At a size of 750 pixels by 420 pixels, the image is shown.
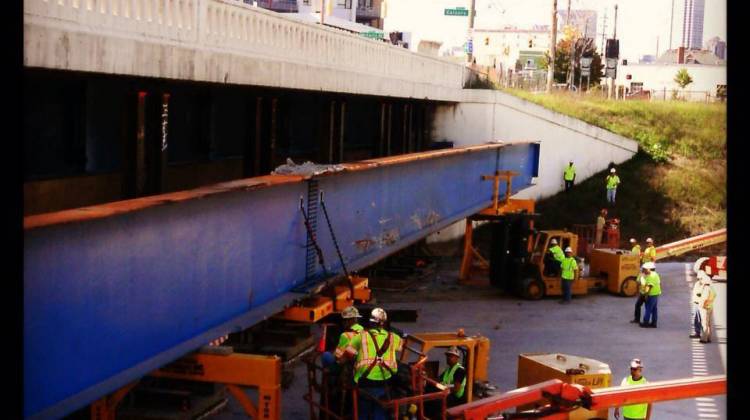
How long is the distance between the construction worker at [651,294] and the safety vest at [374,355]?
1243cm

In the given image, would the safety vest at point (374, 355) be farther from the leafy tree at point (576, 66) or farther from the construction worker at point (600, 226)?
the leafy tree at point (576, 66)

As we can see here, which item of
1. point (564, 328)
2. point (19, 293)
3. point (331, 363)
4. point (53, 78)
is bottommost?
point (564, 328)

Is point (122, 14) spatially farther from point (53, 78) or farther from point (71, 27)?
point (53, 78)

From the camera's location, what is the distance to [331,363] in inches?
404

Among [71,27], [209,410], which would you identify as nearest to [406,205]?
[209,410]

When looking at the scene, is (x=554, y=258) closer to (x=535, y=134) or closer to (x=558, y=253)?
(x=558, y=253)

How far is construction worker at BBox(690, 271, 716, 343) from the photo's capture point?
64.8 ft

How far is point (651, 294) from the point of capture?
69.6 ft

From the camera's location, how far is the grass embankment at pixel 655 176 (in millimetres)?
33781

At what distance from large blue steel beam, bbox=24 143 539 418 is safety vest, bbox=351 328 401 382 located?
1.42 metres

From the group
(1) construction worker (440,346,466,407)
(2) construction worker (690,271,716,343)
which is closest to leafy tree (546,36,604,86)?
(2) construction worker (690,271,716,343)

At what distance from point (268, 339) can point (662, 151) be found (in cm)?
2627

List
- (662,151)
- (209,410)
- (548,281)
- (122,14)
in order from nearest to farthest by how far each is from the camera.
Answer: (122,14) < (209,410) < (548,281) < (662,151)

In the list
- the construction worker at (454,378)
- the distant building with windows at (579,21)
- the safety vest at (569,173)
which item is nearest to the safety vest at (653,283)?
the construction worker at (454,378)
